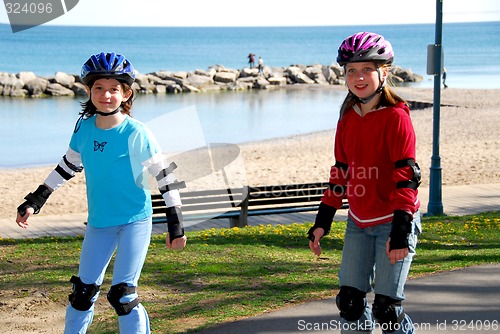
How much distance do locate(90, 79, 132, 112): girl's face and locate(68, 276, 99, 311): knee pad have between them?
1.06 meters

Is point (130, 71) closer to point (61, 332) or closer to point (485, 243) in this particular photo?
point (61, 332)

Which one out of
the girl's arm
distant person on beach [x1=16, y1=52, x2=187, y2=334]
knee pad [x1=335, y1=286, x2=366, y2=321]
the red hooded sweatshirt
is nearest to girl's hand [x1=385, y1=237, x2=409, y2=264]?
the red hooded sweatshirt

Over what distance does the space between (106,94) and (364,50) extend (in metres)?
1.58

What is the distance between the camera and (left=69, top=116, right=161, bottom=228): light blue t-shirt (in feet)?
16.5

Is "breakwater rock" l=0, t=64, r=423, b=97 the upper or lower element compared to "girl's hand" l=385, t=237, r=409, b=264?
lower

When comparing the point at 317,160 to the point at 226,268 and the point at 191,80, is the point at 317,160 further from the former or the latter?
the point at 191,80

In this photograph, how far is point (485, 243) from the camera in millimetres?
9945

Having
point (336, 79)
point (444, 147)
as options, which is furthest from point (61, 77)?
point (444, 147)

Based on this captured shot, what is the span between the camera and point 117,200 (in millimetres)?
5023

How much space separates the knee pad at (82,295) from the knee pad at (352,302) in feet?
4.88

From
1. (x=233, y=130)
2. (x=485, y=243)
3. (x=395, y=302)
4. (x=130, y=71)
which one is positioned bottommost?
(x=233, y=130)

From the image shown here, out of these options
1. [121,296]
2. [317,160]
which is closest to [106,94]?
[121,296]

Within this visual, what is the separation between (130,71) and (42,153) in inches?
1049

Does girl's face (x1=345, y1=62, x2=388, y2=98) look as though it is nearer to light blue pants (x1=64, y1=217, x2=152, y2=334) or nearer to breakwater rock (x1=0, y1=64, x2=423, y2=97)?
light blue pants (x1=64, y1=217, x2=152, y2=334)
